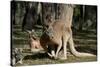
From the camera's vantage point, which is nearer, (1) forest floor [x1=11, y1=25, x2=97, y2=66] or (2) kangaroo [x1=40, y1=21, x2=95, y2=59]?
(1) forest floor [x1=11, y1=25, x2=97, y2=66]

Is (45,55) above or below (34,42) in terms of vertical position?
below

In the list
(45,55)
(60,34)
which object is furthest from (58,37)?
(45,55)

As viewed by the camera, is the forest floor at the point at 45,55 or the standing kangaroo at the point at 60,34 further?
the standing kangaroo at the point at 60,34

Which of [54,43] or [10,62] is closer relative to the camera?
[10,62]

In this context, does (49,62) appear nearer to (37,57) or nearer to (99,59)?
(37,57)

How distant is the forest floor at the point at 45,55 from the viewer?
212 centimetres

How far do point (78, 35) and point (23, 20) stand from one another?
65cm

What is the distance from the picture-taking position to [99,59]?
2.47 meters

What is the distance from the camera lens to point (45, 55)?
Result: 7.29 ft

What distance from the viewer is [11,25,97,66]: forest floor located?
2119 millimetres

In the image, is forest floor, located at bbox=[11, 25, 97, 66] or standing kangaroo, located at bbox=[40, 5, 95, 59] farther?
standing kangaroo, located at bbox=[40, 5, 95, 59]

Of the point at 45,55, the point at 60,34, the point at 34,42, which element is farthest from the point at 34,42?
the point at 60,34

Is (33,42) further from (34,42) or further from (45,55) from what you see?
(45,55)
